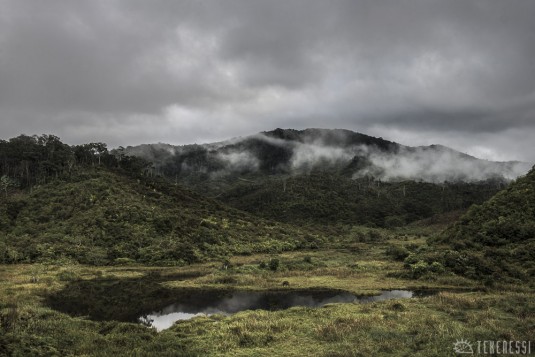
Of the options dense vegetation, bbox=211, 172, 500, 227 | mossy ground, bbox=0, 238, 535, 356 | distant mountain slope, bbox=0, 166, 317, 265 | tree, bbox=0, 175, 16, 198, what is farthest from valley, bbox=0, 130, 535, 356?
dense vegetation, bbox=211, 172, 500, 227

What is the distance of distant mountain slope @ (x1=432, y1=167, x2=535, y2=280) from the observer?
43.8 meters

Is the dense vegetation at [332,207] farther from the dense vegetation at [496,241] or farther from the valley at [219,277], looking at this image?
the dense vegetation at [496,241]

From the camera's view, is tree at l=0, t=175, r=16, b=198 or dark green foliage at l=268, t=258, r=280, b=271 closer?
dark green foliage at l=268, t=258, r=280, b=271

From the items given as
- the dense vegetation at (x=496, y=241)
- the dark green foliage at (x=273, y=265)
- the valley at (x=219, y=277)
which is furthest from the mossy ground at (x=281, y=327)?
the dark green foliage at (x=273, y=265)

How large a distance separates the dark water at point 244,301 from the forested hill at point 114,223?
1081 inches

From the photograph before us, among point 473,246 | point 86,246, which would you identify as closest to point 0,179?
point 86,246

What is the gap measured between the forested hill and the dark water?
27448 millimetres

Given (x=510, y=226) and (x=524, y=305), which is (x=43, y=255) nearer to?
(x=524, y=305)

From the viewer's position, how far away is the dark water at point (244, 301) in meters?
31.7

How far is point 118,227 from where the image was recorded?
7456cm

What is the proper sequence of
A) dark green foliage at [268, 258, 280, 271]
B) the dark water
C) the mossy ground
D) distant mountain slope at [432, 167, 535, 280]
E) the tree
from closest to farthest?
1. the mossy ground
2. the dark water
3. distant mountain slope at [432, 167, 535, 280]
4. dark green foliage at [268, 258, 280, 271]
5. the tree

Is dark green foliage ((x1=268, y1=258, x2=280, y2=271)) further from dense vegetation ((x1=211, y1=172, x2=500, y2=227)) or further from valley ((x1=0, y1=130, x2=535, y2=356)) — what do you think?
dense vegetation ((x1=211, y1=172, x2=500, y2=227))

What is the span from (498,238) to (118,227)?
211 ft

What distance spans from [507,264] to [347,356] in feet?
114
